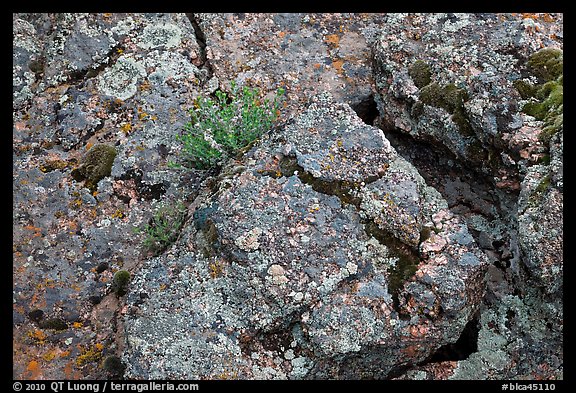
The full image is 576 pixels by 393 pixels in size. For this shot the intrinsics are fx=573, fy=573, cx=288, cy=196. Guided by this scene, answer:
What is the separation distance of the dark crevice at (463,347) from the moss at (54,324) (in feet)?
13.2

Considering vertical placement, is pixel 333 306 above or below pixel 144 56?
below

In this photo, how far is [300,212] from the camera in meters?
5.98

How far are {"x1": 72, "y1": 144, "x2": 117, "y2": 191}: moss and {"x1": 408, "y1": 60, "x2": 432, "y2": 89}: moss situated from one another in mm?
3953

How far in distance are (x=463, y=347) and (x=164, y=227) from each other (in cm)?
362

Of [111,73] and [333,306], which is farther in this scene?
[111,73]

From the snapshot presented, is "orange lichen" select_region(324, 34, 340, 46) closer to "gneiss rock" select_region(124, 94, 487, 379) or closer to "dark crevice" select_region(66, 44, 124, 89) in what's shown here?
"gneiss rock" select_region(124, 94, 487, 379)

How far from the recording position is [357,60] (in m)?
8.41

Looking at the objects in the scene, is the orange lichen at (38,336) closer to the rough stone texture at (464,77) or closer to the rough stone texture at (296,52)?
the rough stone texture at (296,52)

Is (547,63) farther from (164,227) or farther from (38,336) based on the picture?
(38,336)

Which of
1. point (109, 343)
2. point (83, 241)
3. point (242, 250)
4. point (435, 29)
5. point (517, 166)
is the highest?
point (435, 29)

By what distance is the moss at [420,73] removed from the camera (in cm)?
729

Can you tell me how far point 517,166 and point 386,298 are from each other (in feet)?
7.05

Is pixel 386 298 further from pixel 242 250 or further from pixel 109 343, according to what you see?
pixel 109 343
